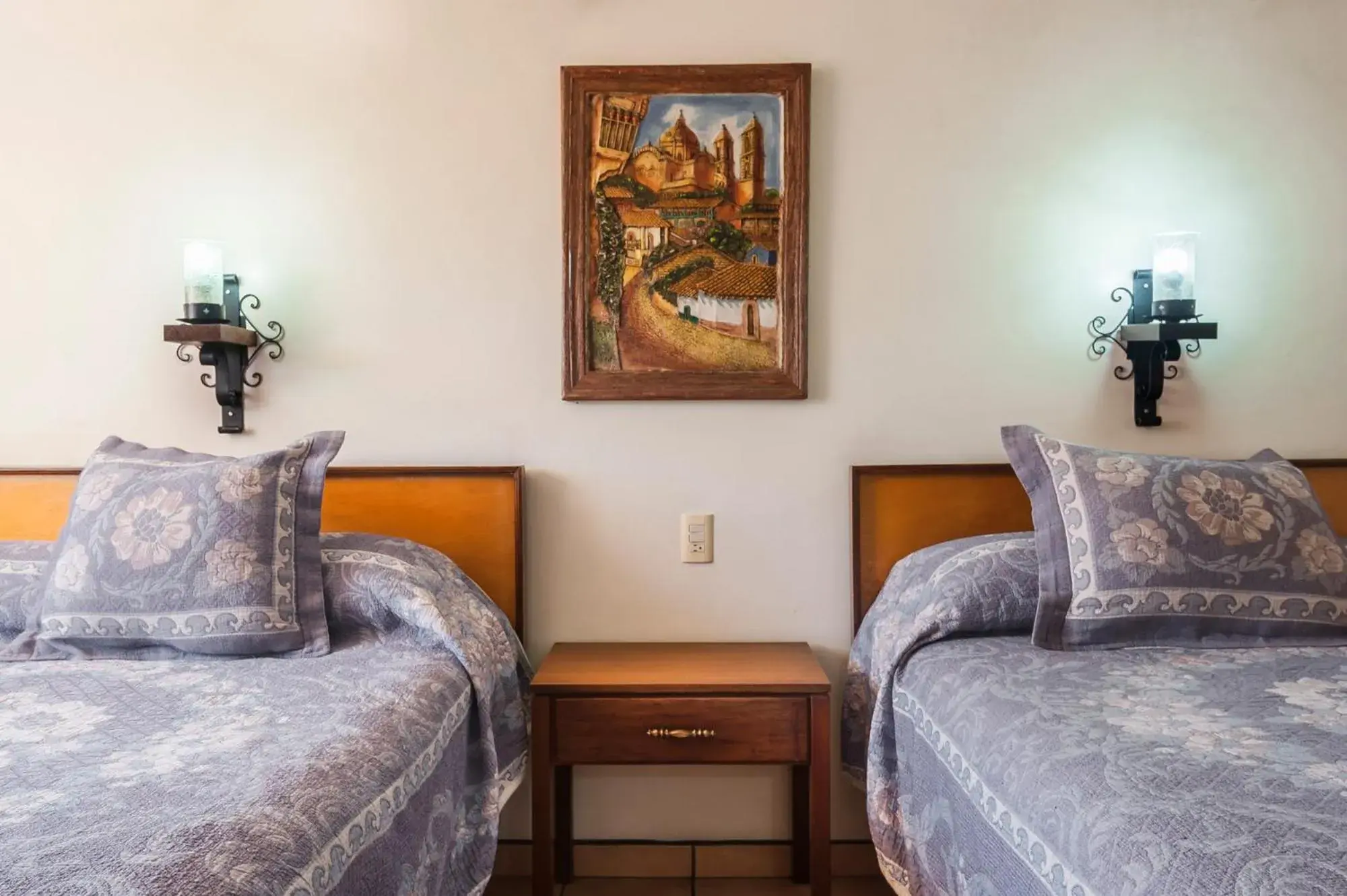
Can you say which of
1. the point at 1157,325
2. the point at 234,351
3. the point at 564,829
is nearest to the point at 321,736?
the point at 564,829

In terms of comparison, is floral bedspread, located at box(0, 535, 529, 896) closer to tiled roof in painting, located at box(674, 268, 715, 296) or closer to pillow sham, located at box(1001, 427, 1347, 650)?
tiled roof in painting, located at box(674, 268, 715, 296)

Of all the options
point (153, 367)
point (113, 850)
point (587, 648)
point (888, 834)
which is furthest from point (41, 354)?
point (888, 834)

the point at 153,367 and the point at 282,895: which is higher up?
the point at 153,367

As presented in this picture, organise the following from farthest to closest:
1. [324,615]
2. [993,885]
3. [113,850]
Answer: [324,615], [993,885], [113,850]

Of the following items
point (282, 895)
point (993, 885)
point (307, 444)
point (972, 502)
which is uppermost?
point (307, 444)

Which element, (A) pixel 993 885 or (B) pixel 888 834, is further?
(B) pixel 888 834

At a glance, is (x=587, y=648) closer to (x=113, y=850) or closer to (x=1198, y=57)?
(x=113, y=850)

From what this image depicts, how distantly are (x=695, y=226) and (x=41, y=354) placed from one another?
156 cm

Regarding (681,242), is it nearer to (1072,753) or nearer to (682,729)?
(682,729)

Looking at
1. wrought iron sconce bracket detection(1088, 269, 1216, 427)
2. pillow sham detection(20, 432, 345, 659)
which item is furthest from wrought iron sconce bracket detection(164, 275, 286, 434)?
wrought iron sconce bracket detection(1088, 269, 1216, 427)

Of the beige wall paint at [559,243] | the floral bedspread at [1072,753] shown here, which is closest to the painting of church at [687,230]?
the beige wall paint at [559,243]

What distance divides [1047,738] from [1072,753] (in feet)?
0.21

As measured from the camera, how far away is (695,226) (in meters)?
2.12

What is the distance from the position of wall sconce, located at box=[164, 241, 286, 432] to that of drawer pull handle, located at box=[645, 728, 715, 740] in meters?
1.19
